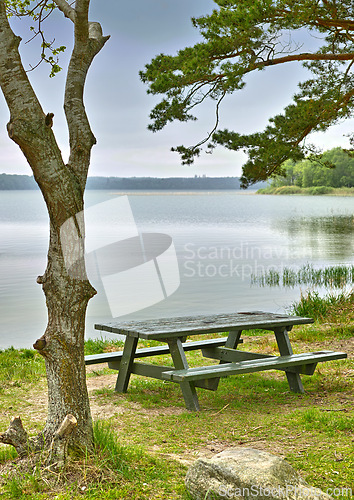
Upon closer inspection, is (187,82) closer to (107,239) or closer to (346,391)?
(346,391)

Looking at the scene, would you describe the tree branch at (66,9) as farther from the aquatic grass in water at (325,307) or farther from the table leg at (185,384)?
the aquatic grass in water at (325,307)

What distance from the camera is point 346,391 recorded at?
17.7ft

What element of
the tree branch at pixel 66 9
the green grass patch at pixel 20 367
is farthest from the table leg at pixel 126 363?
the tree branch at pixel 66 9

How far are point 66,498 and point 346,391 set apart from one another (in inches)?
127

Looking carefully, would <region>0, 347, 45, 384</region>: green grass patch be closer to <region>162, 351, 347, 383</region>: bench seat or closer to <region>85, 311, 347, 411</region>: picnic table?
<region>85, 311, 347, 411</region>: picnic table

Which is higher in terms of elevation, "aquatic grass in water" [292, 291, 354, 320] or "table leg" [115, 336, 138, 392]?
"table leg" [115, 336, 138, 392]

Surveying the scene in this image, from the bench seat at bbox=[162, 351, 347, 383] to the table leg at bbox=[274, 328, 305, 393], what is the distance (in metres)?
0.12

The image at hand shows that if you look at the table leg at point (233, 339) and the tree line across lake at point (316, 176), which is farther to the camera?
the tree line across lake at point (316, 176)

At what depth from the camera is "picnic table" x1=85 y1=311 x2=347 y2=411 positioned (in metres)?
4.84

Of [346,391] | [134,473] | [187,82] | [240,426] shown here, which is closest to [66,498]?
[134,473]

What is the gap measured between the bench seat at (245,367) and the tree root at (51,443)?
4.74 feet

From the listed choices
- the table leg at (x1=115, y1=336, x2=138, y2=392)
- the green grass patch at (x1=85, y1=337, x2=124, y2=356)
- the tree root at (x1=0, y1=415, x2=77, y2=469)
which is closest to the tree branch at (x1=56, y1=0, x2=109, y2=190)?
the tree root at (x1=0, y1=415, x2=77, y2=469)

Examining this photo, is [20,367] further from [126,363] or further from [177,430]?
[177,430]

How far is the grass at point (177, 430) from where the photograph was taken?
3.23 meters
